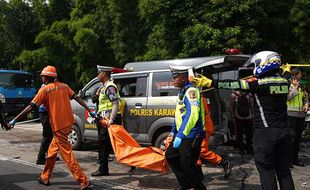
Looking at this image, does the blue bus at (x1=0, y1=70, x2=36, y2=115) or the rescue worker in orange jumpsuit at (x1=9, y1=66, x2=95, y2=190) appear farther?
the blue bus at (x1=0, y1=70, x2=36, y2=115)

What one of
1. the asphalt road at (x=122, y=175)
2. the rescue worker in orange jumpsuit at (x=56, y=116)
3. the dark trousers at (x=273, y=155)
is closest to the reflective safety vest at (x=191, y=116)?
the dark trousers at (x=273, y=155)

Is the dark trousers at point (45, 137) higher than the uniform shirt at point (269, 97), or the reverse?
the uniform shirt at point (269, 97)

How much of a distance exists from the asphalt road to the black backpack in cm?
96

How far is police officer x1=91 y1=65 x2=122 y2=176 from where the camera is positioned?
278 inches

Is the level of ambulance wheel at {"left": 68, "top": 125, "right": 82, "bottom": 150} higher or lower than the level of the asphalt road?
higher

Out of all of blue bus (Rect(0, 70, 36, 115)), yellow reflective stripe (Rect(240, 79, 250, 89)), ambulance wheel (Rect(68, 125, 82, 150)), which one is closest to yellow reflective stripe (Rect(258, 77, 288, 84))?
yellow reflective stripe (Rect(240, 79, 250, 89))

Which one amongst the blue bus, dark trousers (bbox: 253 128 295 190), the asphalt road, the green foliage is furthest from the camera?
the blue bus

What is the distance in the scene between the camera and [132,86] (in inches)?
345

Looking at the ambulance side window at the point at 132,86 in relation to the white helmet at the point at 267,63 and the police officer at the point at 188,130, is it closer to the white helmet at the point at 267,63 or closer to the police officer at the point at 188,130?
the police officer at the point at 188,130

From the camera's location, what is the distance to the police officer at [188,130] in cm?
505

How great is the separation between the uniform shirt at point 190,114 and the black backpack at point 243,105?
4428 millimetres

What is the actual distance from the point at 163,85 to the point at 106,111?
1479 mm

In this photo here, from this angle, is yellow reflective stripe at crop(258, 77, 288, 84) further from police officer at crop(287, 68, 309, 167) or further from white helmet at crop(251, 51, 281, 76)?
police officer at crop(287, 68, 309, 167)

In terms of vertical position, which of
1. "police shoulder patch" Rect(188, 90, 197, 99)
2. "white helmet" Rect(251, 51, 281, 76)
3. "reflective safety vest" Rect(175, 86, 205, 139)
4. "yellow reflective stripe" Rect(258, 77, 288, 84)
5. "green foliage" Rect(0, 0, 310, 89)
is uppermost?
"green foliage" Rect(0, 0, 310, 89)
